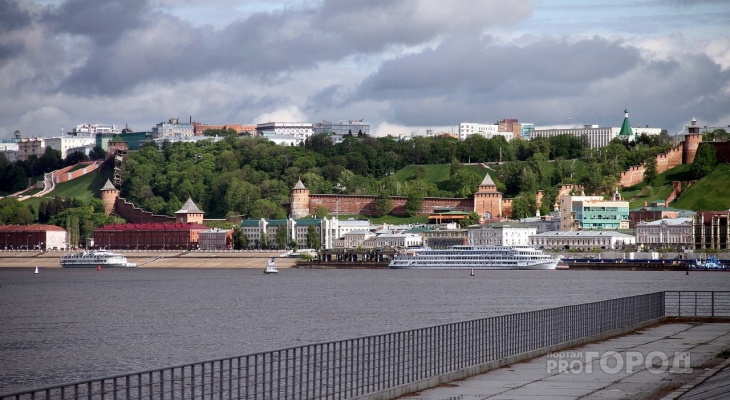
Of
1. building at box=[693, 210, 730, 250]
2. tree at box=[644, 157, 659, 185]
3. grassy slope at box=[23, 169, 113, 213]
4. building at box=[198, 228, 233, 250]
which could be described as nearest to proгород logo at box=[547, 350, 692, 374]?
building at box=[693, 210, 730, 250]

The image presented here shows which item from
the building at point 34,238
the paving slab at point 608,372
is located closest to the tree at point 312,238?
the building at point 34,238

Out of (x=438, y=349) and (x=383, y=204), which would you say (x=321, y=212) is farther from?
(x=438, y=349)

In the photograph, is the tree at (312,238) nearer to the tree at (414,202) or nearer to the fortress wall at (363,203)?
the fortress wall at (363,203)

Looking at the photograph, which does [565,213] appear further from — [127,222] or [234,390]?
[234,390]

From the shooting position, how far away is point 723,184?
4429 inches

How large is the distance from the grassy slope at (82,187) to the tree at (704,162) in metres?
80.7

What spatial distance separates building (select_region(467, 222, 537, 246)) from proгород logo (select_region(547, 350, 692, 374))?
9652 cm

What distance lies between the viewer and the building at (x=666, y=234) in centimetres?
10312

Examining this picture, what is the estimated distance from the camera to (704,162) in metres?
116

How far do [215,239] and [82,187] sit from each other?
44.1m

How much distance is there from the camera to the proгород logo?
580 inches

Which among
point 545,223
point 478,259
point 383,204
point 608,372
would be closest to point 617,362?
point 608,372

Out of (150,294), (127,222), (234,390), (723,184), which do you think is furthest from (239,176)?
(234,390)

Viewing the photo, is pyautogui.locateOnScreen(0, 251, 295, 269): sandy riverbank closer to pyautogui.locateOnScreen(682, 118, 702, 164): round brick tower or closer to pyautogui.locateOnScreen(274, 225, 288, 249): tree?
pyautogui.locateOnScreen(274, 225, 288, 249): tree
